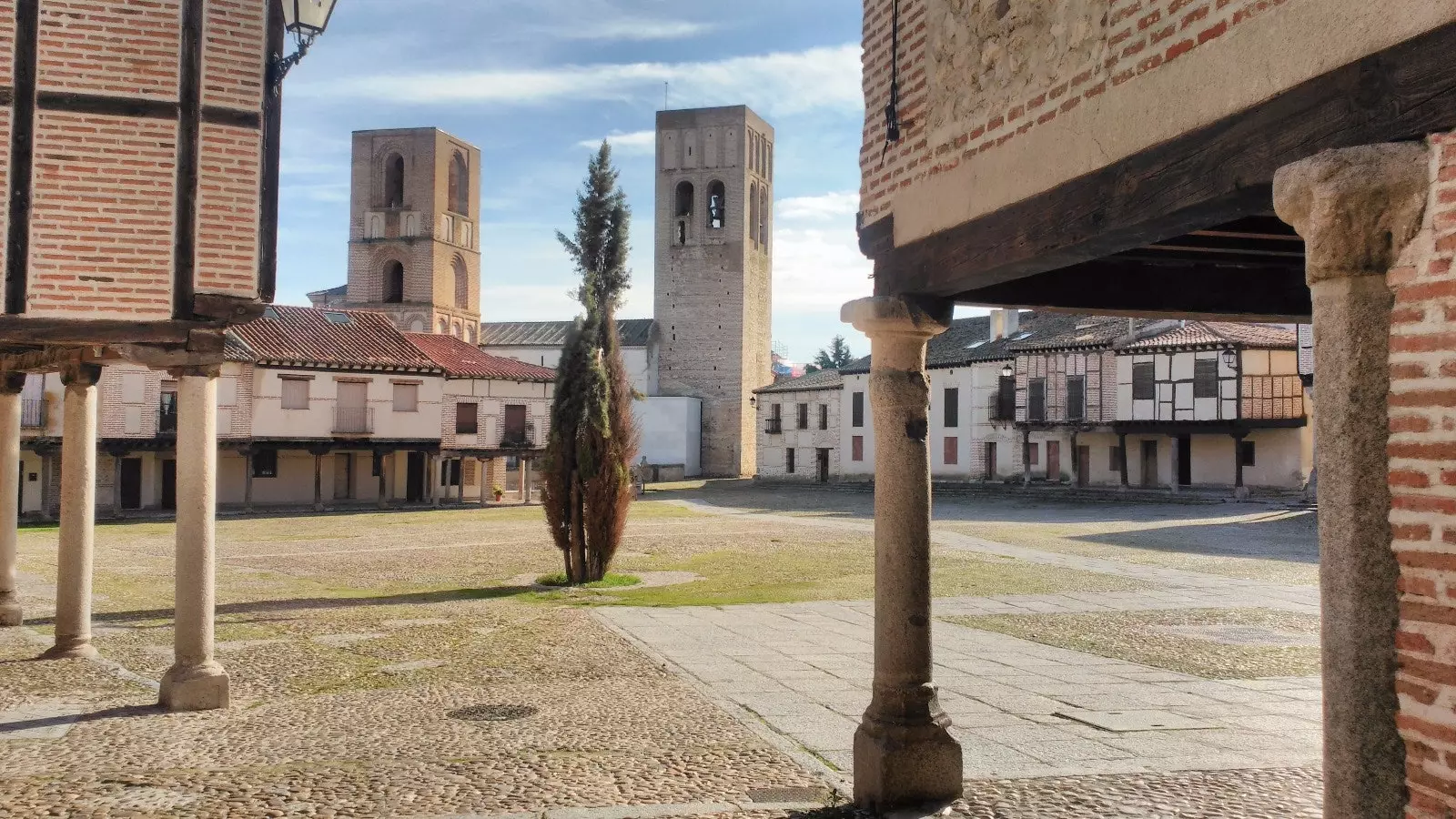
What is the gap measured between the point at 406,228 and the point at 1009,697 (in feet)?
162

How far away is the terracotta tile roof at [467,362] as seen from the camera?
39.9 m

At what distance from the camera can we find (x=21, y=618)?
11.5 metres

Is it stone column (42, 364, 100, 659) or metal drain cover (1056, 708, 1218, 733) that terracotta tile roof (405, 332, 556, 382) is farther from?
metal drain cover (1056, 708, 1218, 733)

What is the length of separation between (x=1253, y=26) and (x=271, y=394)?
3510cm

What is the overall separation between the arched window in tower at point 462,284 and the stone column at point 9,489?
45.2 m

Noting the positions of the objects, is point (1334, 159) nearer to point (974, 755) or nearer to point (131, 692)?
point (974, 755)

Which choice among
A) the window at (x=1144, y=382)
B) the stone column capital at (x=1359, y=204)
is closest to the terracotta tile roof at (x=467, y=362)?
the window at (x=1144, y=382)

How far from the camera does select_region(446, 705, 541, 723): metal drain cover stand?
7.51 metres

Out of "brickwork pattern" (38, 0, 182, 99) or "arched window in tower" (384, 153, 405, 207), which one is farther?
"arched window in tower" (384, 153, 405, 207)

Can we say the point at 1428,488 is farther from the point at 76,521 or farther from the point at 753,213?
the point at 753,213

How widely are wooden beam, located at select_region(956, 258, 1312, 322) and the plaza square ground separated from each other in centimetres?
255

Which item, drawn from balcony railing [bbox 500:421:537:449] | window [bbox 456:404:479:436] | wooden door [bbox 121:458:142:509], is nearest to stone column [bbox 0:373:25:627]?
wooden door [bbox 121:458:142:509]

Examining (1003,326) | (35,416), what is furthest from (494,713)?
(1003,326)

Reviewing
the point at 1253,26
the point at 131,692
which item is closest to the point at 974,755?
the point at 1253,26
